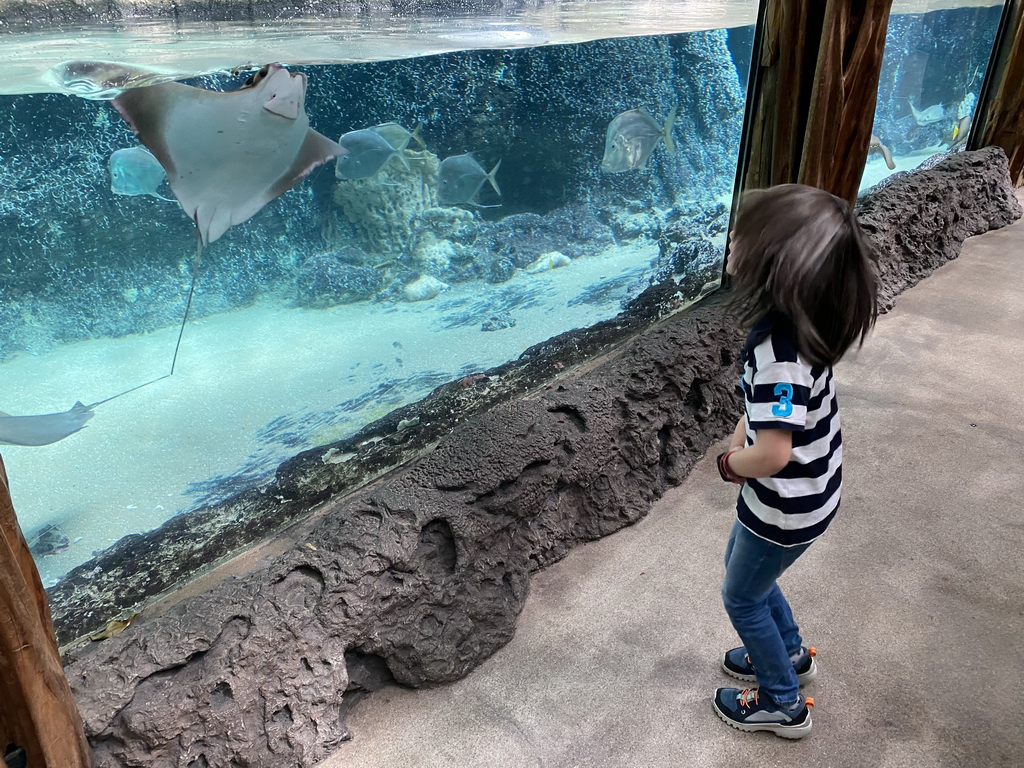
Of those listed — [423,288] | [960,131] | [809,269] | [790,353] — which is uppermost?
[809,269]

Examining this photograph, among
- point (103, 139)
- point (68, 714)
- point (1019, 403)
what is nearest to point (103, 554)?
point (68, 714)

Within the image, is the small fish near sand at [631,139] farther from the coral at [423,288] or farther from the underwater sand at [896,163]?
→ the underwater sand at [896,163]

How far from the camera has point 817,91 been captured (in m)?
3.09

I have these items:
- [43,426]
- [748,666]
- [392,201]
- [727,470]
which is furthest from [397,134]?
[748,666]

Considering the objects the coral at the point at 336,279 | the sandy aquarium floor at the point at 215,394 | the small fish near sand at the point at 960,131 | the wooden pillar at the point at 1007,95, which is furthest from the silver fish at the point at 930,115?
the coral at the point at 336,279

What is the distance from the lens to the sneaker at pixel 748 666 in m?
1.88

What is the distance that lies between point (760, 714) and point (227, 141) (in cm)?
218

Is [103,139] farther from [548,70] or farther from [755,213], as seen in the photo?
[548,70]

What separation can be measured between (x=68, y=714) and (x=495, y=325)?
7.64ft

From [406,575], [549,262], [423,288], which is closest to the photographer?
[406,575]

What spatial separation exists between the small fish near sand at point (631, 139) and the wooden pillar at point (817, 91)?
2.74ft

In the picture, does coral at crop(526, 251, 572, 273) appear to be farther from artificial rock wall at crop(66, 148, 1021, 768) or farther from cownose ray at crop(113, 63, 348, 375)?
cownose ray at crop(113, 63, 348, 375)

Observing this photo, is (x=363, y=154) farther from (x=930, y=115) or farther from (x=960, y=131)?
(x=960, y=131)

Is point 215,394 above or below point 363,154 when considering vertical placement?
below
